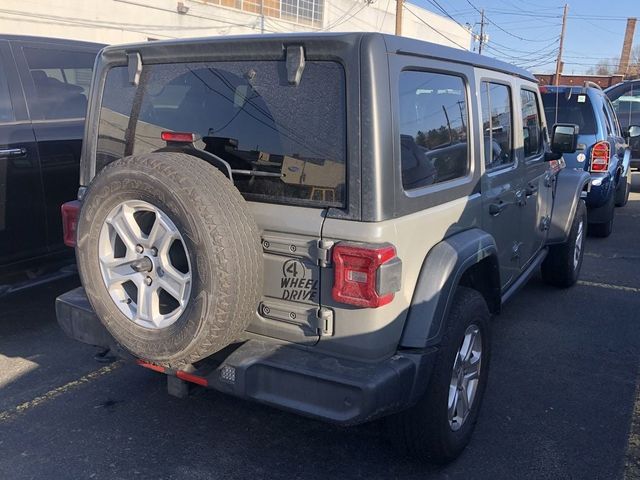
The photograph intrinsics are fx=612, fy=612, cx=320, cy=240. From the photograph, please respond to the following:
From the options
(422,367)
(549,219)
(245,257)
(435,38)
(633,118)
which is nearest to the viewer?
(245,257)

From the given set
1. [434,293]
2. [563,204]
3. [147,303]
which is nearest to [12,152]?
[147,303]

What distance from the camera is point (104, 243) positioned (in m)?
2.68

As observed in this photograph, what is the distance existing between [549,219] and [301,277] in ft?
10.6

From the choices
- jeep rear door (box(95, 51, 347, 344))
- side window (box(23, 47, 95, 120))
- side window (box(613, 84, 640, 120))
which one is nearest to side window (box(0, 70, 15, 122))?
side window (box(23, 47, 95, 120))

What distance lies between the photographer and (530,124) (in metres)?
4.48

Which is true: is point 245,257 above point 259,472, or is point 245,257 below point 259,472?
above

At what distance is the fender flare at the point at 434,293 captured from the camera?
8.72 feet

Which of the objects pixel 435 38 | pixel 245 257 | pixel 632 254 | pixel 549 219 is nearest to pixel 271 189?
pixel 245 257

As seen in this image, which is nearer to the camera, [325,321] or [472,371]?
[325,321]

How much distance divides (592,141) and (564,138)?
2.85 meters

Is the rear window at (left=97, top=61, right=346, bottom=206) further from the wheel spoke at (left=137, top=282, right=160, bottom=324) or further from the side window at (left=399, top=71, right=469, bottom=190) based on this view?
the wheel spoke at (left=137, top=282, right=160, bottom=324)

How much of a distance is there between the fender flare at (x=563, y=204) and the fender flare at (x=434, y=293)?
2.59 m

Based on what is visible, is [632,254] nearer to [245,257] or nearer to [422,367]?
[422,367]

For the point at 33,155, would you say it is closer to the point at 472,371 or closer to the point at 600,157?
the point at 472,371
